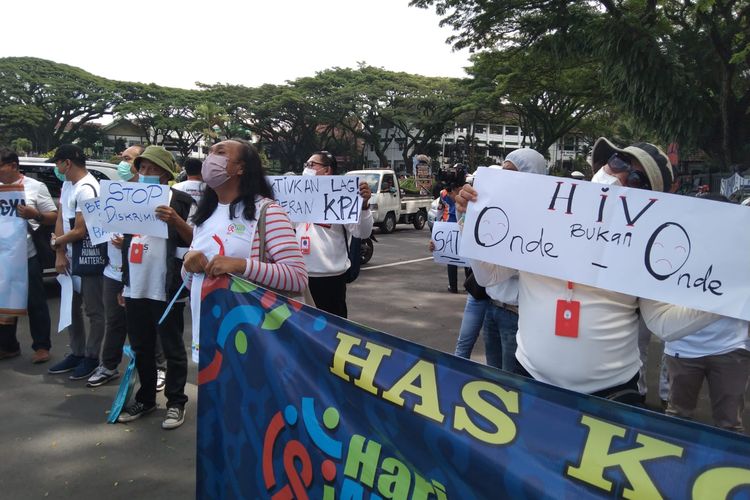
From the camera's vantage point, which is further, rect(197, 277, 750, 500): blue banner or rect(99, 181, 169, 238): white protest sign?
rect(99, 181, 169, 238): white protest sign

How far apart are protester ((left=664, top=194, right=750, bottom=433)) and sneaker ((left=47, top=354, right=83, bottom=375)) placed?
461 cm

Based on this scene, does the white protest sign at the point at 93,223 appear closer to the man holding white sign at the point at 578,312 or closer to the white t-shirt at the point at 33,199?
the white t-shirt at the point at 33,199

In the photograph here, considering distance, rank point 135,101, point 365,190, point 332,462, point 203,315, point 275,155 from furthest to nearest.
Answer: point 275,155, point 135,101, point 365,190, point 203,315, point 332,462

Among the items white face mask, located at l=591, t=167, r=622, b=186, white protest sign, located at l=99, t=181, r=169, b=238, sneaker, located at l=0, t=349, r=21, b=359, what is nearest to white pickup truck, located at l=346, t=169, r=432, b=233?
sneaker, located at l=0, t=349, r=21, b=359

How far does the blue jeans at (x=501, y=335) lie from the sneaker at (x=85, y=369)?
131 inches

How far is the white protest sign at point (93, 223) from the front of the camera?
426cm

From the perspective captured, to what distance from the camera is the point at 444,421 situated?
166 centimetres

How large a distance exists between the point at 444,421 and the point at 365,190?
2767mm

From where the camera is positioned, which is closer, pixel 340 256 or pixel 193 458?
pixel 193 458

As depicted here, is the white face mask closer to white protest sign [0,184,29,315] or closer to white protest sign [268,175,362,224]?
white protest sign [268,175,362,224]

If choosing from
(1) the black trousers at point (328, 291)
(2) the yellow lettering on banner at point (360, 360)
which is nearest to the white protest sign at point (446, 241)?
(1) the black trousers at point (328, 291)

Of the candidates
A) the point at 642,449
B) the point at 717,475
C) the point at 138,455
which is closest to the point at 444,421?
the point at 642,449

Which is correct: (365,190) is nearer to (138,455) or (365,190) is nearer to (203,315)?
(203,315)

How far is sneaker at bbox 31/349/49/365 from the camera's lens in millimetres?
5172
